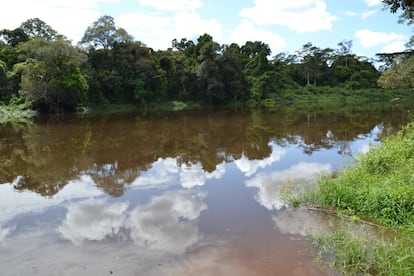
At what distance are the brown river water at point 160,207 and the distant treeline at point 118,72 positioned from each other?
546 inches

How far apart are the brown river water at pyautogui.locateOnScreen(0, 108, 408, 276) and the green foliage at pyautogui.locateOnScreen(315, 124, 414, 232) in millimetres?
500

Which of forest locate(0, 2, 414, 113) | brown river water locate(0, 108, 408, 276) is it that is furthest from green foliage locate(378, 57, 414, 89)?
brown river water locate(0, 108, 408, 276)

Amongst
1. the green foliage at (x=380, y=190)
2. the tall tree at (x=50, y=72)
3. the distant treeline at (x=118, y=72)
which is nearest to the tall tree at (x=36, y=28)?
the distant treeline at (x=118, y=72)

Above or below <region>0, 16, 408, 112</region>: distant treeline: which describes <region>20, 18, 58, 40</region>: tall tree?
above

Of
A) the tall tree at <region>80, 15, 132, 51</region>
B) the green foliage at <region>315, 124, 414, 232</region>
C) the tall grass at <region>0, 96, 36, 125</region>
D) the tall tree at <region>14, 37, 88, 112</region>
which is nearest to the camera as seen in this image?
the green foliage at <region>315, 124, 414, 232</region>

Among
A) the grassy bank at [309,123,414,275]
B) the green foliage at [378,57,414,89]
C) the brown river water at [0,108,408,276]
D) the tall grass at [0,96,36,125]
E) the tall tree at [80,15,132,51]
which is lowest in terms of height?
the brown river water at [0,108,408,276]

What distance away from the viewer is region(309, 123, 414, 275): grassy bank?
3682 millimetres

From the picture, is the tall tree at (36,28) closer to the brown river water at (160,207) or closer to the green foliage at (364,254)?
the brown river water at (160,207)

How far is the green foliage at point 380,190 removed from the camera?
4.71 m

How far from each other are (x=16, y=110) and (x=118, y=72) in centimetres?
921

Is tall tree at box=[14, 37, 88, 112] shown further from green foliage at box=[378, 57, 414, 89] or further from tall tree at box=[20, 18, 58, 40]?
green foliage at box=[378, 57, 414, 89]

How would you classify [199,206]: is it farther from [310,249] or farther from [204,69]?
[204,69]

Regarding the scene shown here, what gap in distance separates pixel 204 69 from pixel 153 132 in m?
19.8

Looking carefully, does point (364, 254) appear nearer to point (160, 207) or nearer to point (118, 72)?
point (160, 207)
